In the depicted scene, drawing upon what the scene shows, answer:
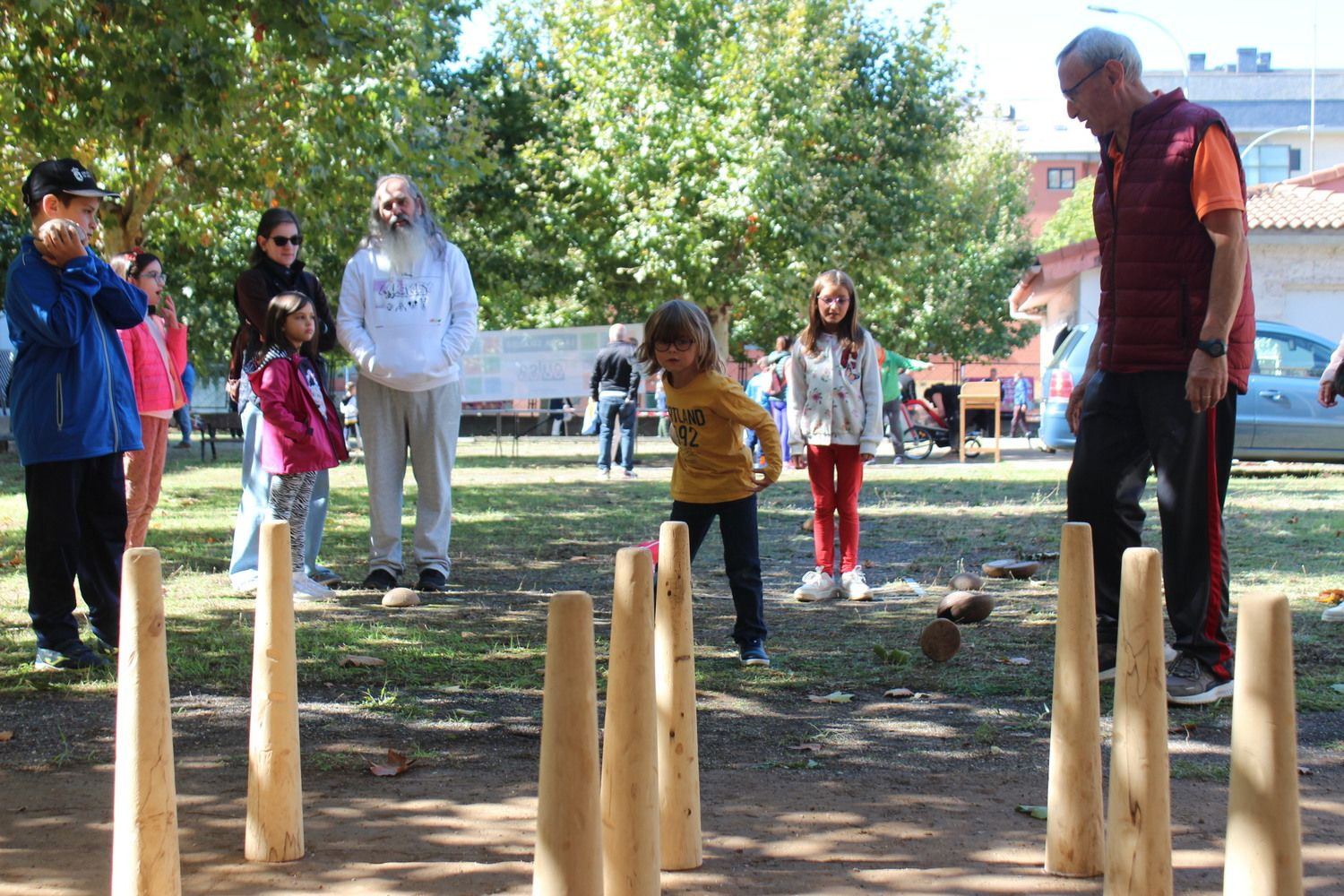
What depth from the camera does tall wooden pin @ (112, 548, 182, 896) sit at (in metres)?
3.04

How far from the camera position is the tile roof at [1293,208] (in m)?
25.2

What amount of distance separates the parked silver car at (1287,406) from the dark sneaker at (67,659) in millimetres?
13746

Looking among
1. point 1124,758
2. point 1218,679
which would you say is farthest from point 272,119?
point 1124,758

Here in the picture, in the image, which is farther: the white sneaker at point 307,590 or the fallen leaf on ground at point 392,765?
the white sneaker at point 307,590

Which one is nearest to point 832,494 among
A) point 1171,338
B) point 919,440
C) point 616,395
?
point 1171,338

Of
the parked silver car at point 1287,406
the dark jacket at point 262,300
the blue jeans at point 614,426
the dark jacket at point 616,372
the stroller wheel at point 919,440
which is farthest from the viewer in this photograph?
the stroller wheel at point 919,440

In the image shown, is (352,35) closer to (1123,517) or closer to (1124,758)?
(1123,517)

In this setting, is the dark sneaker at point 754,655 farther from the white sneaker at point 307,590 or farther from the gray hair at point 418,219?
the gray hair at point 418,219

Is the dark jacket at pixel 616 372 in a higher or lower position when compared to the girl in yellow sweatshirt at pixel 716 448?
higher

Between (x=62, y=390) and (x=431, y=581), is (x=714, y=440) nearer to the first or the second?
(x=431, y=581)

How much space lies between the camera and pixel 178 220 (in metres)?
17.5

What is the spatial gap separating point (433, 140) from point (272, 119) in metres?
3.74

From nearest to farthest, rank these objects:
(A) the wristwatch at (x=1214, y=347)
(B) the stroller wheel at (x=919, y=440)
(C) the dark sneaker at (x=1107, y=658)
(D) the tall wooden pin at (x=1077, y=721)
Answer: (D) the tall wooden pin at (x=1077, y=721)
(A) the wristwatch at (x=1214, y=347)
(C) the dark sneaker at (x=1107, y=658)
(B) the stroller wheel at (x=919, y=440)

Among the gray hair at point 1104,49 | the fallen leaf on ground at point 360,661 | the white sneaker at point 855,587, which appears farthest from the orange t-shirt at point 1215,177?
the fallen leaf on ground at point 360,661
